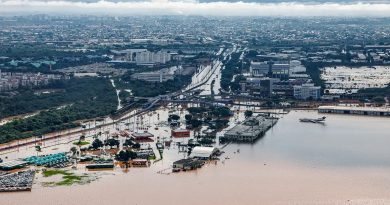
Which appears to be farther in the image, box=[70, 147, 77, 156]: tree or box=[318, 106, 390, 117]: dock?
box=[318, 106, 390, 117]: dock

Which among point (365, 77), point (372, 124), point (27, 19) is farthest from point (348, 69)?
point (27, 19)

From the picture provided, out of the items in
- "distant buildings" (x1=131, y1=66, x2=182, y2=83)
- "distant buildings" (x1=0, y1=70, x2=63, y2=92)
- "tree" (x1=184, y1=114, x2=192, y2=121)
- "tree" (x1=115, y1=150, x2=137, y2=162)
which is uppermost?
"tree" (x1=115, y1=150, x2=137, y2=162)

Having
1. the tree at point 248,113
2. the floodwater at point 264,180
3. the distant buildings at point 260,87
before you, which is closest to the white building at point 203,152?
the floodwater at point 264,180

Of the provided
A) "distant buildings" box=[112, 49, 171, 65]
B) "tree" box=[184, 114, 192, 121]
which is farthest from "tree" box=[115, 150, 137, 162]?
"distant buildings" box=[112, 49, 171, 65]

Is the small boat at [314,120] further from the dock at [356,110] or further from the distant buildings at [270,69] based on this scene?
the distant buildings at [270,69]

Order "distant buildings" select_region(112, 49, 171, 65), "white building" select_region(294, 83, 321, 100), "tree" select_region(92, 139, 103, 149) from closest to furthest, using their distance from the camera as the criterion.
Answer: "tree" select_region(92, 139, 103, 149) < "white building" select_region(294, 83, 321, 100) < "distant buildings" select_region(112, 49, 171, 65)

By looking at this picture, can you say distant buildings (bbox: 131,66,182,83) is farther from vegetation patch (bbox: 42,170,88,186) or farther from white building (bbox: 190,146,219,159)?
vegetation patch (bbox: 42,170,88,186)
